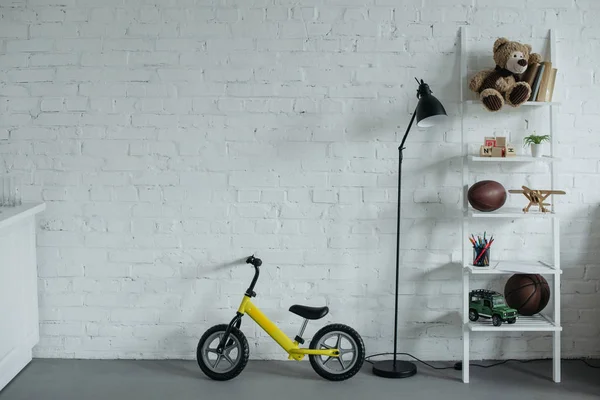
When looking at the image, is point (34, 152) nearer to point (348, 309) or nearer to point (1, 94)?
point (1, 94)

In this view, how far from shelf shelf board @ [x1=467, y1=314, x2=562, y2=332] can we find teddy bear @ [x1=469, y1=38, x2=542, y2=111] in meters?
1.10

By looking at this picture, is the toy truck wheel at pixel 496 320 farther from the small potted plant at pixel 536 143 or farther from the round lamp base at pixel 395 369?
the small potted plant at pixel 536 143

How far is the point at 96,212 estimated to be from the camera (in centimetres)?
406

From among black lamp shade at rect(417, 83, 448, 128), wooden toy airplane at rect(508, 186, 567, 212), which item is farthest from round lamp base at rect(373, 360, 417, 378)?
black lamp shade at rect(417, 83, 448, 128)

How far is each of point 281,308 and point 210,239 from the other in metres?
0.54

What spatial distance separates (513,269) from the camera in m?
3.78

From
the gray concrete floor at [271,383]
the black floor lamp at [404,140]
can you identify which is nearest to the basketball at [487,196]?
the black floor lamp at [404,140]

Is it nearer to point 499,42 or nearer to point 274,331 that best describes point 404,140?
point 499,42

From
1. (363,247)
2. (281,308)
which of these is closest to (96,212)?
(281,308)

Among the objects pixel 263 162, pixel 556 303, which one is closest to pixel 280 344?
pixel 263 162

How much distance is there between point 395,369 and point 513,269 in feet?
2.62

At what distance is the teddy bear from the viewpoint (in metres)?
3.75

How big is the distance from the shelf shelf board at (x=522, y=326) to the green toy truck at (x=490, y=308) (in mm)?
30

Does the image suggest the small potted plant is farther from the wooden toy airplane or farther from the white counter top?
the white counter top
